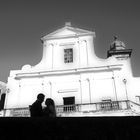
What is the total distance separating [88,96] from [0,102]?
9.75 meters

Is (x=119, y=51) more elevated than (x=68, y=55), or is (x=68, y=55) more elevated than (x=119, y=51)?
(x=119, y=51)

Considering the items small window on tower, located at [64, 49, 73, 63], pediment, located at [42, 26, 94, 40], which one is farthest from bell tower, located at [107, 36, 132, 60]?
small window on tower, located at [64, 49, 73, 63]

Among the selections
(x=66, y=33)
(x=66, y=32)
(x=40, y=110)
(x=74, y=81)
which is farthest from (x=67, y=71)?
(x=40, y=110)

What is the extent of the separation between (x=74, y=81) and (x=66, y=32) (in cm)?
569

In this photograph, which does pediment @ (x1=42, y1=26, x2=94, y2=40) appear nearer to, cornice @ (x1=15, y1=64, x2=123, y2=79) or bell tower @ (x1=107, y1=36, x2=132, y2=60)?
bell tower @ (x1=107, y1=36, x2=132, y2=60)

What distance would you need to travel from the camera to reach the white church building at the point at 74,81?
66.8 ft

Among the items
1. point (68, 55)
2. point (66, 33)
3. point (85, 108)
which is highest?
point (66, 33)

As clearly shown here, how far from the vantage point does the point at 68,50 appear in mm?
24984

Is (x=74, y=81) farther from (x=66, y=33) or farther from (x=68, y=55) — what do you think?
(x=66, y=33)

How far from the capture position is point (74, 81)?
2264 centimetres

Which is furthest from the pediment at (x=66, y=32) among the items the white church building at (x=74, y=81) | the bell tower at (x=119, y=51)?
the bell tower at (x=119, y=51)
